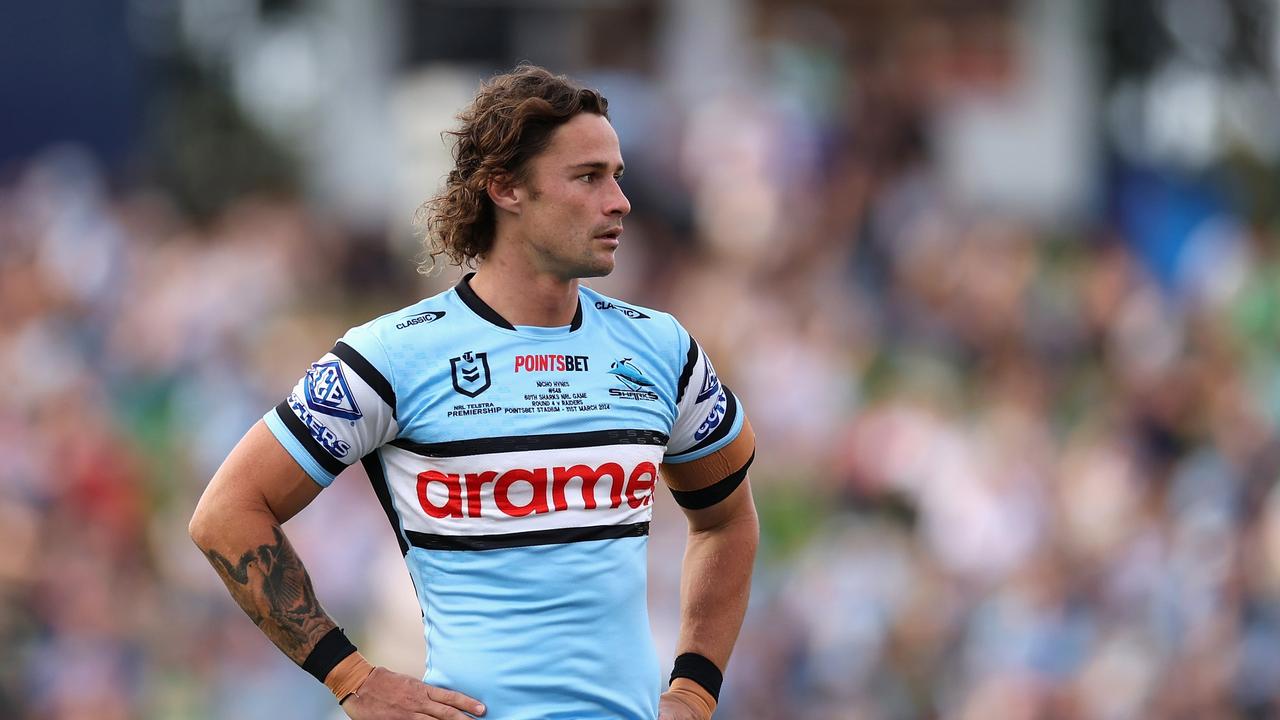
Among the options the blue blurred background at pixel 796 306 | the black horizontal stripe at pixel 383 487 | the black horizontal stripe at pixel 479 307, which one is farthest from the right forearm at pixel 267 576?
the blue blurred background at pixel 796 306

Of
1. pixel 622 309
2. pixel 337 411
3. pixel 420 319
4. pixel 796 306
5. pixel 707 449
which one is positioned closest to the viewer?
pixel 337 411

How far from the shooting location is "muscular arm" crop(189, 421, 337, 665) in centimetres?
411

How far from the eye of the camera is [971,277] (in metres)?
13.5

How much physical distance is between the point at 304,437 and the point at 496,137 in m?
0.84

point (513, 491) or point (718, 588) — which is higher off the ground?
point (513, 491)

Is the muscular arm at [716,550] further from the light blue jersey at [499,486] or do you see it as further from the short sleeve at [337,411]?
the short sleeve at [337,411]

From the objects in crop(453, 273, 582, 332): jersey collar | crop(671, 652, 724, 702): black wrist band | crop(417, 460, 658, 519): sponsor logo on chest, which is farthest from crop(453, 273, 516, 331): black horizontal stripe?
crop(671, 652, 724, 702): black wrist band

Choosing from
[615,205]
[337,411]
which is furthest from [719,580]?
[337,411]

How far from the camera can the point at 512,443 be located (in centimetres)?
418

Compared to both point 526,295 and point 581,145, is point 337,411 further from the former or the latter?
point 581,145

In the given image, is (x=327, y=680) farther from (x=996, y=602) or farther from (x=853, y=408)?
(x=853, y=408)

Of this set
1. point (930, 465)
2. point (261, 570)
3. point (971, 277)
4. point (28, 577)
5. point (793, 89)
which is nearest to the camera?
point (261, 570)

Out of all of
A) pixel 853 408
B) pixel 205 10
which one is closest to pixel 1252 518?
pixel 853 408

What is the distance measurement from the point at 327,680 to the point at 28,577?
6.57 metres
